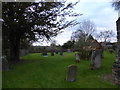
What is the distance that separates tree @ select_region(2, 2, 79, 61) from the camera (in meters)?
14.8

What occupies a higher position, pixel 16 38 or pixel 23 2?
pixel 23 2

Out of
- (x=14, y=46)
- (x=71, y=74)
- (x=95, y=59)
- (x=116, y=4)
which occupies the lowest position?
(x=71, y=74)

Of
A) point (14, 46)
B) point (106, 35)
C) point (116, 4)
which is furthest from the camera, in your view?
point (106, 35)

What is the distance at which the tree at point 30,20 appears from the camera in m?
14.8

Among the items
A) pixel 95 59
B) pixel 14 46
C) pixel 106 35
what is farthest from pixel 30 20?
pixel 106 35

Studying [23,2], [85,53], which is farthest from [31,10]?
[85,53]

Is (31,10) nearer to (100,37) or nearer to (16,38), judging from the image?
(16,38)

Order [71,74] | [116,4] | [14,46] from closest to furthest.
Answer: [71,74]
[116,4]
[14,46]

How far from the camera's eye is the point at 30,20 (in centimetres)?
1580

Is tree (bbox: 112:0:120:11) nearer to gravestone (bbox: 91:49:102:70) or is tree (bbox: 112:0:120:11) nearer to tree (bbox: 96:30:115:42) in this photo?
gravestone (bbox: 91:49:102:70)

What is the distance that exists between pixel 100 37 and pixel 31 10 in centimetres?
4042

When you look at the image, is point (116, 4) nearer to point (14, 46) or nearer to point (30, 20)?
point (30, 20)

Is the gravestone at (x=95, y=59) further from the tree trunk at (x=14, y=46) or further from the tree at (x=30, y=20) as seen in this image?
the tree trunk at (x=14, y=46)

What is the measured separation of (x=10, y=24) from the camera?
1404 centimetres
